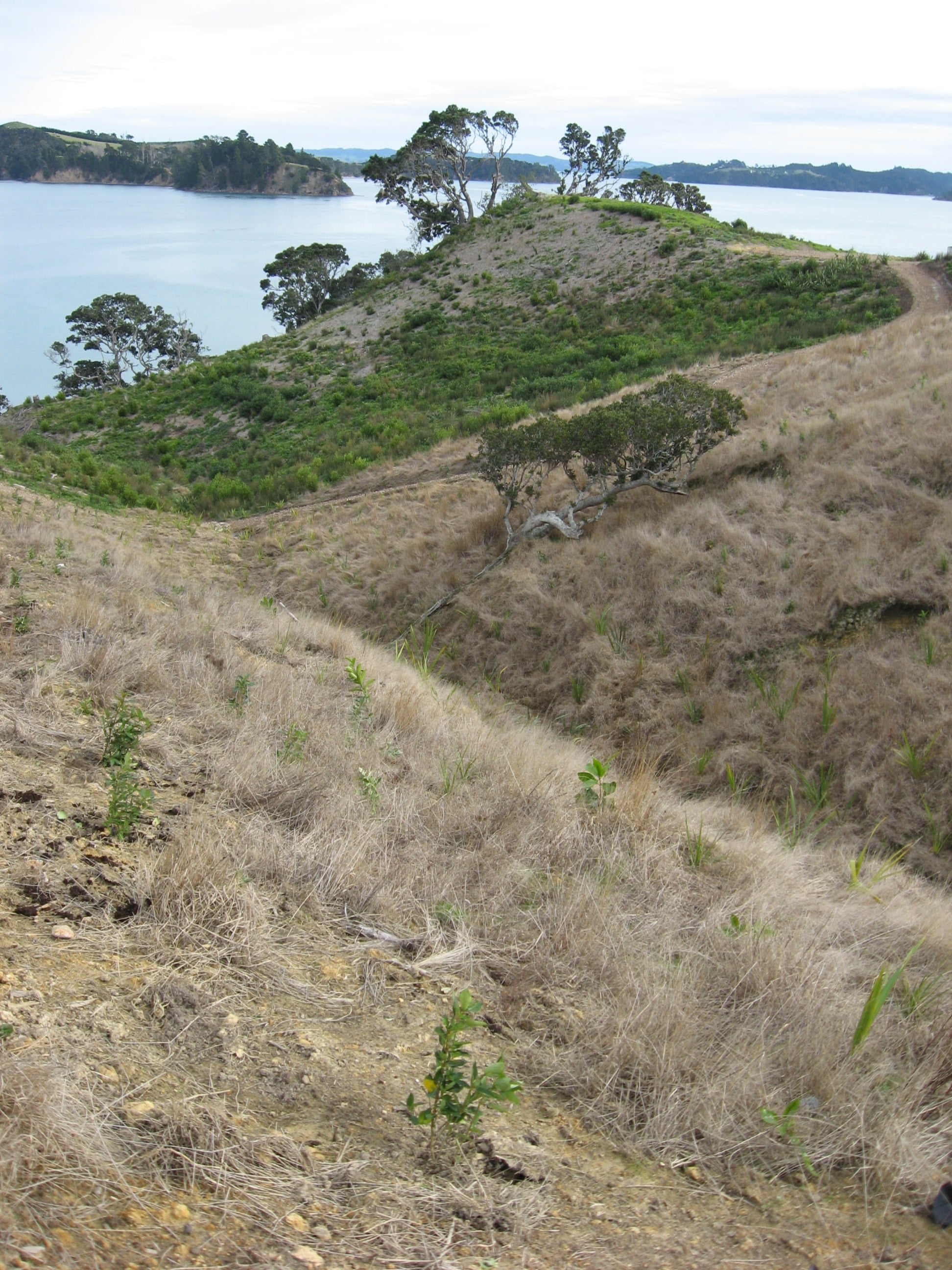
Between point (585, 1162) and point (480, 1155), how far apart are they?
29 cm

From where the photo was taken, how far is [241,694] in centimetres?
486

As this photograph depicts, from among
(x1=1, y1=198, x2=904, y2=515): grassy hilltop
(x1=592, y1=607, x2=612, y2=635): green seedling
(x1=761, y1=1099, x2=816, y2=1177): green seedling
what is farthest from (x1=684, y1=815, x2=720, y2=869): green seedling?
(x1=1, y1=198, x2=904, y2=515): grassy hilltop

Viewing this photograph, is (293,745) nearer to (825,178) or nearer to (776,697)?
(776,697)

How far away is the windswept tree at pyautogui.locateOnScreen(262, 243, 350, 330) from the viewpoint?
154 feet

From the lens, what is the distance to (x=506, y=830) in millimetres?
3693

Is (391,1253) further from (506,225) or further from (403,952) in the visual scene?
(506,225)

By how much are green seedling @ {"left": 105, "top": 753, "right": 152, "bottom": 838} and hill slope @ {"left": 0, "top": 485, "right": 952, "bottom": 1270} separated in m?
0.07

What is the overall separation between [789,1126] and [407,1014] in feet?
3.69

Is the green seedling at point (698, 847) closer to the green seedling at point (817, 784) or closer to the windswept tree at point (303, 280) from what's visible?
the green seedling at point (817, 784)

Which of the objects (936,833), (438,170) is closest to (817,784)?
(936,833)

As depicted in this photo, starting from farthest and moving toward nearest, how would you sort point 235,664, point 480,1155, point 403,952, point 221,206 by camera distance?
point 221,206
point 235,664
point 403,952
point 480,1155

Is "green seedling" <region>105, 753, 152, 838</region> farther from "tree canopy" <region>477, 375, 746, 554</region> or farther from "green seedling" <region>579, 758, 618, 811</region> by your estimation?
"tree canopy" <region>477, 375, 746, 554</region>

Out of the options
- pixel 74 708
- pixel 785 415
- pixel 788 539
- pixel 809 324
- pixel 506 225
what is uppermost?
pixel 506 225

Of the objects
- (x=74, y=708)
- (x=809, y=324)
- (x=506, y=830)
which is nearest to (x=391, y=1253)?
(x=506, y=830)
